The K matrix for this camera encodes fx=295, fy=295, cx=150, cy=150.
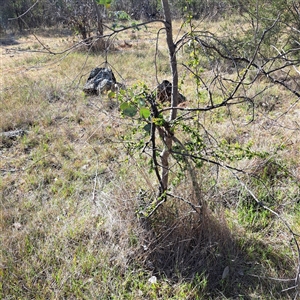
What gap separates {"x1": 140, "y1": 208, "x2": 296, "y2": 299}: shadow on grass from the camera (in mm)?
1774

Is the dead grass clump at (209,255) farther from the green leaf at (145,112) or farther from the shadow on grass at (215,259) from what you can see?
the green leaf at (145,112)

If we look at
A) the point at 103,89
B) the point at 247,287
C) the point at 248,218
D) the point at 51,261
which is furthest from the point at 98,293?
the point at 103,89

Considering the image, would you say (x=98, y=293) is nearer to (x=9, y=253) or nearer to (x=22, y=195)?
(x=9, y=253)

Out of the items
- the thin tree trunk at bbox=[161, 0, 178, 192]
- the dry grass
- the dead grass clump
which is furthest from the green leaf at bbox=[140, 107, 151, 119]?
the dead grass clump

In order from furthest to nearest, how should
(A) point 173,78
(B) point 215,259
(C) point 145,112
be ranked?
(B) point 215,259
(A) point 173,78
(C) point 145,112

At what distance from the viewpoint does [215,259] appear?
192 centimetres

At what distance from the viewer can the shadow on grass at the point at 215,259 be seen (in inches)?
69.9

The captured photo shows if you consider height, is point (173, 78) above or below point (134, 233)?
above

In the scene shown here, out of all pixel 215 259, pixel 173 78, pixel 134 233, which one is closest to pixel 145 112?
pixel 173 78

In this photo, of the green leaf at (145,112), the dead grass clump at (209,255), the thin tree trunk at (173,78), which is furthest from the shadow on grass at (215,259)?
the green leaf at (145,112)

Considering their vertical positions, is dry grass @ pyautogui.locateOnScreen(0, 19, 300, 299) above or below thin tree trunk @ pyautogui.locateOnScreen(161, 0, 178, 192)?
below

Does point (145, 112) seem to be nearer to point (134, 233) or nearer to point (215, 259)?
point (134, 233)

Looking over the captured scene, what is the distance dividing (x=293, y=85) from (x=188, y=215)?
371 centimetres

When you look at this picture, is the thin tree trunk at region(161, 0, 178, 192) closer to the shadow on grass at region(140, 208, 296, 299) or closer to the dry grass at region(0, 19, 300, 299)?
the dry grass at region(0, 19, 300, 299)
